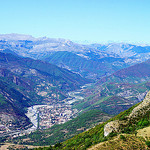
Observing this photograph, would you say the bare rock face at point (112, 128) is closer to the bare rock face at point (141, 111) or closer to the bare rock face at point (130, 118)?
the bare rock face at point (130, 118)

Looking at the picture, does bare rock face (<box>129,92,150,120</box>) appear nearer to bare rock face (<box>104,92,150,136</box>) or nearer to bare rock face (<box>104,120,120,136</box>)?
bare rock face (<box>104,92,150,136</box>)

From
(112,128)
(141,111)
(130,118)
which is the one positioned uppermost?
(141,111)

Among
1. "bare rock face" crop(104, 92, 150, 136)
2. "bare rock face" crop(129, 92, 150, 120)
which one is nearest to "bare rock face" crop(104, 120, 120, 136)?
"bare rock face" crop(104, 92, 150, 136)

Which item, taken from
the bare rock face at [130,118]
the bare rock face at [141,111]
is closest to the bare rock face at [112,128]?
the bare rock face at [130,118]

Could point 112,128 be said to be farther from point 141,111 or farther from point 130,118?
point 141,111

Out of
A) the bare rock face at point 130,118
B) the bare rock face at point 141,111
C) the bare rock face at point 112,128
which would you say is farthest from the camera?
the bare rock face at point 141,111

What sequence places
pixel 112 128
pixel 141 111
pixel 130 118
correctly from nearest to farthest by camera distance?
pixel 112 128 → pixel 130 118 → pixel 141 111

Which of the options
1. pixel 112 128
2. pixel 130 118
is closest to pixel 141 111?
pixel 130 118

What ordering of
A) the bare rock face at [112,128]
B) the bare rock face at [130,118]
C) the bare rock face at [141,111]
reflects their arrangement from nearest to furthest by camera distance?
the bare rock face at [112,128], the bare rock face at [130,118], the bare rock face at [141,111]

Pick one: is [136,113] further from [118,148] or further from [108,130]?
[118,148]

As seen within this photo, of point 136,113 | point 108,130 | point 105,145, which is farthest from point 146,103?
point 105,145

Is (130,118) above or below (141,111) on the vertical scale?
below
